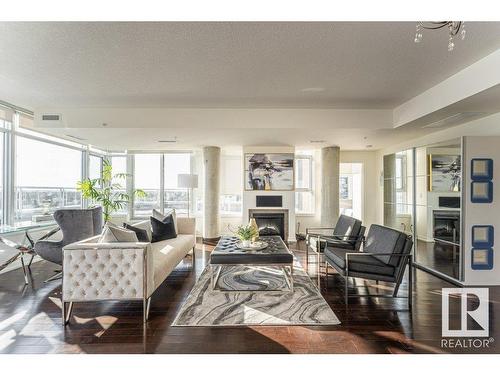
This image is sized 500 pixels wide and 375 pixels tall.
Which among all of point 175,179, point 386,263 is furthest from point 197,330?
point 175,179

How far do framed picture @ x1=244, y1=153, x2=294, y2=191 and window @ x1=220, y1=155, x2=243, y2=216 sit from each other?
39.2 inches

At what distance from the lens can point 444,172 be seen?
4.34 metres

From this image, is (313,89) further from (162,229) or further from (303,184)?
(303,184)

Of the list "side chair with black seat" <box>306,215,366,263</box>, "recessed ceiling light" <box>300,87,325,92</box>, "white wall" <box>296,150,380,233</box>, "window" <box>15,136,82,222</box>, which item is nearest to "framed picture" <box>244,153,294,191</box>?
"white wall" <box>296,150,380,233</box>

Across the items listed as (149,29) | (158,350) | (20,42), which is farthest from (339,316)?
(20,42)

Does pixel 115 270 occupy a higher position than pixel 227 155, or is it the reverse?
pixel 227 155

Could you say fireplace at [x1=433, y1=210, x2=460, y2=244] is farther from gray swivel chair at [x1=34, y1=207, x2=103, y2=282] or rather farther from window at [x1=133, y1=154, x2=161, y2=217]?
window at [x1=133, y1=154, x2=161, y2=217]

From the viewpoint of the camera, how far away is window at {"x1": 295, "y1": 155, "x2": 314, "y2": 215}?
8.06 metres

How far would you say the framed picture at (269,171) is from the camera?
23.2 feet

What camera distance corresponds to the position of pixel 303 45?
2.77 meters
